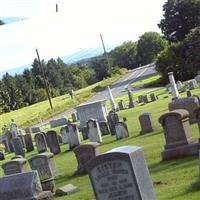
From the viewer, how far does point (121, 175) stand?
1001cm

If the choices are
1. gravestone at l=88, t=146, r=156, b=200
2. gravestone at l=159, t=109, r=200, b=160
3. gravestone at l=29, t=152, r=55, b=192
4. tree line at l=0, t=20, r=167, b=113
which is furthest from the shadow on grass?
tree line at l=0, t=20, r=167, b=113

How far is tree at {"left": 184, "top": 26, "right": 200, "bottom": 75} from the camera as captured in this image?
6417 centimetres

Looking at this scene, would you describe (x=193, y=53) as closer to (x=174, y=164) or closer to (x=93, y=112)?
(x=93, y=112)

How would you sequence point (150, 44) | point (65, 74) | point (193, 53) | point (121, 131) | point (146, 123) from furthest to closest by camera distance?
point (65, 74) → point (150, 44) → point (193, 53) → point (121, 131) → point (146, 123)

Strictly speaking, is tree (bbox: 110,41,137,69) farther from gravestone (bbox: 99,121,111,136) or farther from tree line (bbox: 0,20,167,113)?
gravestone (bbox: 99,121,111,136)

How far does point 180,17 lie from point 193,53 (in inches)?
637

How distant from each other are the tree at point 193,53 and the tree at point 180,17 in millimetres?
11917

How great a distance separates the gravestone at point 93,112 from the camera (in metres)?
32.4

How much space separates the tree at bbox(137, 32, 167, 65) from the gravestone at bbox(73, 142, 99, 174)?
10077cm

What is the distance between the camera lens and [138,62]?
429 ft

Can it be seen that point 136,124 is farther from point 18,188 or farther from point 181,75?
point 181,75

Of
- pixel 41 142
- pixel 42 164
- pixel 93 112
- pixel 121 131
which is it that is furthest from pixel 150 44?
pixel 42 164

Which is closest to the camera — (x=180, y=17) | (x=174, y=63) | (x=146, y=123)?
(x=146, y=123)

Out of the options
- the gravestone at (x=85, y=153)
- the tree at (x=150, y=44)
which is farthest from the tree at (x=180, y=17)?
the gravestone at (x=85, y=153)
